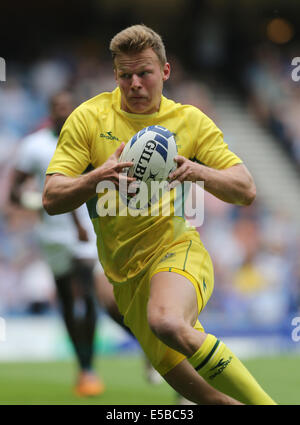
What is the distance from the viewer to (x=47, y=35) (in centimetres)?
1667

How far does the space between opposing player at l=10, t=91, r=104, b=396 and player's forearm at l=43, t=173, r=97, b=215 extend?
2.65m

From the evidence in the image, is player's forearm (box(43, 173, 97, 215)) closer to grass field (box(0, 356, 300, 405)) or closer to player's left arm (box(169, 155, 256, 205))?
player's left arm (box(169, 155, 256, 205))

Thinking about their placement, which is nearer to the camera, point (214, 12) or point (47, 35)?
point (47, 35)

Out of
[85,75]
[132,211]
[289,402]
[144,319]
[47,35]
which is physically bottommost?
[289,402]

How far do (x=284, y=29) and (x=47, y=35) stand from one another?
18.2 ft

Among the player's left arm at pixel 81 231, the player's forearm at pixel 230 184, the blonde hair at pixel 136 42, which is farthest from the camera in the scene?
the player's left arm at pixel 81 231

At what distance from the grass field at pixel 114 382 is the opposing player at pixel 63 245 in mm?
508

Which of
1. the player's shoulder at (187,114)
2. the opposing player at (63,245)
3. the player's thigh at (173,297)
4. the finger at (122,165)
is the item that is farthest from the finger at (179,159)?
the opposing player at (63,245)

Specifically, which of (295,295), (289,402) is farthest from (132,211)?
(295,295)

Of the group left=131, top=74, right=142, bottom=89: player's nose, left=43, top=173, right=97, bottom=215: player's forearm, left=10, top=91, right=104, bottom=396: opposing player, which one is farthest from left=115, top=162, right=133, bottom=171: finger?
left=10, top=91, right=104, bottom=396: opposing player

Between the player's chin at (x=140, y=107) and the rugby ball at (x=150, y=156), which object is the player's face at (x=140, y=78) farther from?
the rugby ball at (x=150, y=156)

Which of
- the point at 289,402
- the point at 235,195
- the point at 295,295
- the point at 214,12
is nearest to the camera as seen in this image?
the point at 235,195

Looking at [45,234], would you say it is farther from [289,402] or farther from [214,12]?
[214,12]

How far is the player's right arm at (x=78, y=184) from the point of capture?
3951 mm
